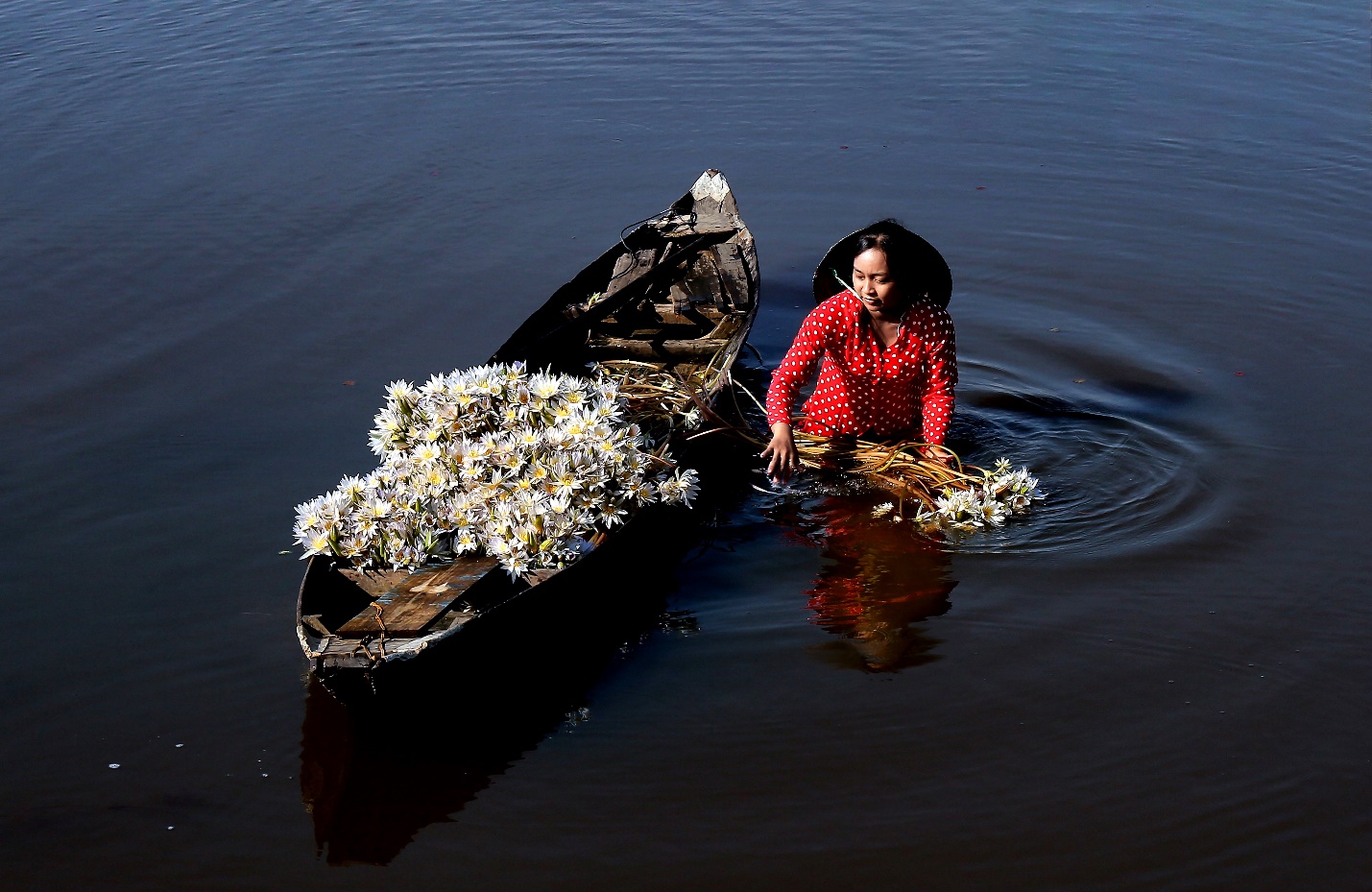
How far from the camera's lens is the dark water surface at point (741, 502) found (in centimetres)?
412

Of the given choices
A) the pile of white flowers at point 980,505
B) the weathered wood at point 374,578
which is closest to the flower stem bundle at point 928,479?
the pile of white flowers at point 980,505

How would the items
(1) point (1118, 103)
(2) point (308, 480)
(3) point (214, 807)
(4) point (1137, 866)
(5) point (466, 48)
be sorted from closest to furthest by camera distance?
1. (4) point (1137, 866)
2. (3) point (214, 807)
3. (2) point (308, 480)
4. (1) point (1118, 103)
5. (5) point (466, 48)

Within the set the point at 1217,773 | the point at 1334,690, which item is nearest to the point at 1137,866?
the point at 1217,773

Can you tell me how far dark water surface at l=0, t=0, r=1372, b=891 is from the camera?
13.5 ft

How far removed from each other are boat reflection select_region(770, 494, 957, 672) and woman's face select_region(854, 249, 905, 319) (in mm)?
1067

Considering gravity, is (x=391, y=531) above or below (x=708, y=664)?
above

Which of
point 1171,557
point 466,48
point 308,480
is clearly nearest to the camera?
point 1171,557

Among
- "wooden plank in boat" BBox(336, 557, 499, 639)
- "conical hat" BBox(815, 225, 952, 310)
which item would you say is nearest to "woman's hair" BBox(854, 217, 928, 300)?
"conical hat" BBox(815, 225, 952, 310)

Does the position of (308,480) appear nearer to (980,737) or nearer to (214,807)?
(214,807)

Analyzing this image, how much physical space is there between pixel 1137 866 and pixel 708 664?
1736 millimetres

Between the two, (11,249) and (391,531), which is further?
(11,249)

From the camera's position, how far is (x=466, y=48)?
43.8 feet

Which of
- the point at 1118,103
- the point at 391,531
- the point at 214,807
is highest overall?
the point at 1118,103

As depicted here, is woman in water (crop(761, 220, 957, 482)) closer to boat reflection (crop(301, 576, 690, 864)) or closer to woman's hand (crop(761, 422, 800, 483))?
woman's hand (crop(761, 422, 800, 483))
